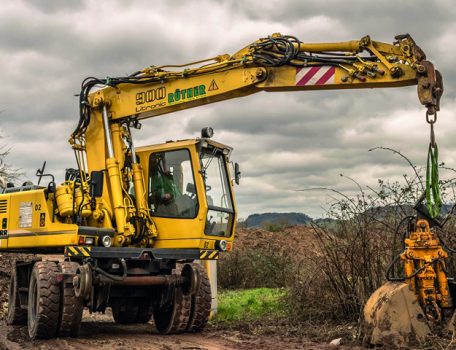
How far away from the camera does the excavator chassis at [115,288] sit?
9484 mm

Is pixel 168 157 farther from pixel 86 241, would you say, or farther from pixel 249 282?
pixel 249 282

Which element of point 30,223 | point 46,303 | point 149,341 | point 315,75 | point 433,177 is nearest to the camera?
point 433,177

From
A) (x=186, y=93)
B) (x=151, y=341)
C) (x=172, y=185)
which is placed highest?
(x=186, y=93)

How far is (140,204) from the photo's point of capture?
425 inches

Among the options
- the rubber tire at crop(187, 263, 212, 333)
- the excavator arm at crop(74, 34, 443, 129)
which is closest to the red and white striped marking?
the excavator arm at crop(74, 34, 443, 129)

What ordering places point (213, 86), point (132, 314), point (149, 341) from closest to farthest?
point (149, 341) < point (213, 86) < point (132, 314)

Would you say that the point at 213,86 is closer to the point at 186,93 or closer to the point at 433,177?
the point at 186,93

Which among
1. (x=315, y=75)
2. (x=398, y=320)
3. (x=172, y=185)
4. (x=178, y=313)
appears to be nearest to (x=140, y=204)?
(x=172, y=185)

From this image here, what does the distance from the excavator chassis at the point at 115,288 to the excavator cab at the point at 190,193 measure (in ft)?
1.18

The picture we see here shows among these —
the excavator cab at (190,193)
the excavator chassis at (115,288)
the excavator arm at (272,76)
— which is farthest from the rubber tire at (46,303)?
the excavator arm at (272,76)

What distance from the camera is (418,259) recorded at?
8.16 metres

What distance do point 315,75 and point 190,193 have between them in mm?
2825

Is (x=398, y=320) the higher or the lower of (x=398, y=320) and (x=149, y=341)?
the higher

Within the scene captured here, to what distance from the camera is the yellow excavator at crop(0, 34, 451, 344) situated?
9.51 metres
